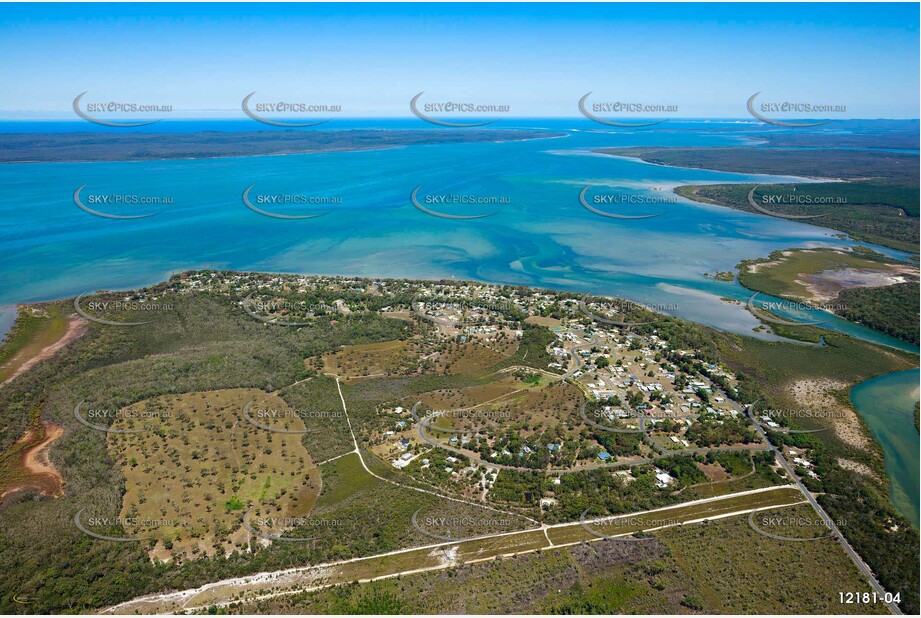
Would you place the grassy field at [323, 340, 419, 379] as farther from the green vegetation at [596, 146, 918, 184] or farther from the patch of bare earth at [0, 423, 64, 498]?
the green vegetation at [596, 146, 918, 184]

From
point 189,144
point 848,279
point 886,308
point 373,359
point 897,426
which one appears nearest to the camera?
point 897,426

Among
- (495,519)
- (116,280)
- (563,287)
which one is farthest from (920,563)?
(116,280)

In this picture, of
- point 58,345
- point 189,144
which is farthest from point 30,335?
point 189,144

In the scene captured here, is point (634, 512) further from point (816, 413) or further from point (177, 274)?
point (177, 274)

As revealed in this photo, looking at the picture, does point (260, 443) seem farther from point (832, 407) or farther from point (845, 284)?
point (845, 284)

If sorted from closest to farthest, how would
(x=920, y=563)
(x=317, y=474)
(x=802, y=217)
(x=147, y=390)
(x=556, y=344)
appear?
(x=920, y=563), (x=317, y=474), (x=147, y=390), (x=556, y=344), (x=802, y=217)

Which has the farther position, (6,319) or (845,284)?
(845,284)

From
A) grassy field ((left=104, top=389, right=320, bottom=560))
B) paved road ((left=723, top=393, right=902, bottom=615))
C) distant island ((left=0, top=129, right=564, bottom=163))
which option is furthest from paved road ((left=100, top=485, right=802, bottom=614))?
distant island ((left=0, top=129, right=564, bottom=163))

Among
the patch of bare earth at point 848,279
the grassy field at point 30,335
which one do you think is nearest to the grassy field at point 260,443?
the grassy field at point 30,335
